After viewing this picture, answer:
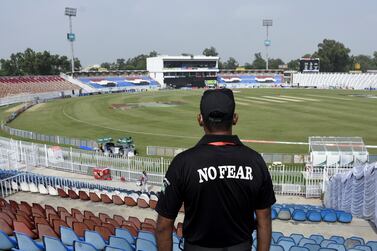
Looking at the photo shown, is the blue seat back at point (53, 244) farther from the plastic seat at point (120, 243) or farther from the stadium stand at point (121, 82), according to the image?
the stadium stand at point (121, 82)

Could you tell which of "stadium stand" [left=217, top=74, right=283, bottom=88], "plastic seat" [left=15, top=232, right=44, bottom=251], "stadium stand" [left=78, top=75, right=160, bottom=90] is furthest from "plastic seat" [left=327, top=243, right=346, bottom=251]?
"stadium stand" [left=217, top=74, right=283, bottom=88]

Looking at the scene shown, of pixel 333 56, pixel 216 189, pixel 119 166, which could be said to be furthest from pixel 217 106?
pixel 333 56

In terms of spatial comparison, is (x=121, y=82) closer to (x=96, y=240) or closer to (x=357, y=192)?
(x=357, y=192)

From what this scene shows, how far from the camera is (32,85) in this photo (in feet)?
289

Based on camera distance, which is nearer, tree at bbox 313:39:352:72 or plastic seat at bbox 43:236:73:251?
plastic seat at bbox 43:236:73:251

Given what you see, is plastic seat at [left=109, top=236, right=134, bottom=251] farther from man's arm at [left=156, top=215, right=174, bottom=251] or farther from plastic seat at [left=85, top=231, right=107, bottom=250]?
man's arm at [left=156, top=215, right=174, bottom=251]

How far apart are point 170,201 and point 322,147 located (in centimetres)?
2275

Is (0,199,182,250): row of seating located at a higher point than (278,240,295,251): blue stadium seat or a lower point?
higher

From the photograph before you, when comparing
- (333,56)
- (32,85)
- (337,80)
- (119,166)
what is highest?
(333,56)

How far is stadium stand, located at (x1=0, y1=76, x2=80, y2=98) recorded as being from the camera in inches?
3170

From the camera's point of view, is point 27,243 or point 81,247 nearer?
point 81,247

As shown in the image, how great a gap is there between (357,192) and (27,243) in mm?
12564

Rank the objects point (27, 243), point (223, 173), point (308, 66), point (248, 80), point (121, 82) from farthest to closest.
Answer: point (248, 80)
point (121, 82)
point (308, 66)
point (27, 243)
point (223, 173)

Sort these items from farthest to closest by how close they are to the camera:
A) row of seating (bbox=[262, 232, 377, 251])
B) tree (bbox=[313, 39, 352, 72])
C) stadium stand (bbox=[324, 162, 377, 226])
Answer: tree (bbox=[313, 39, 352, 72])
stadium stand (bbox=[324, 162, 377, 226])
row of seating (bbox=[262, 232, 377, 251])
